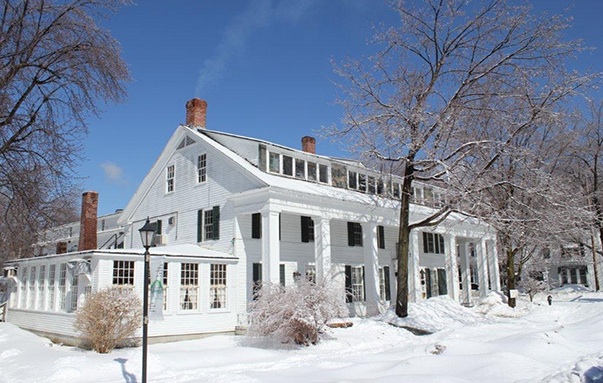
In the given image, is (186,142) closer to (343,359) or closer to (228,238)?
(228,238)

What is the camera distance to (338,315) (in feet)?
51.6

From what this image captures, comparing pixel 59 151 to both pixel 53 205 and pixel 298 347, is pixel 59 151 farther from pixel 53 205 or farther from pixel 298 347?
pixel 298 347

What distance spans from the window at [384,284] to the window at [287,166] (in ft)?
25.5

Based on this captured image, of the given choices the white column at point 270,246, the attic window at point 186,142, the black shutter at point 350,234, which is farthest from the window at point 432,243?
the attic window at point 186,142

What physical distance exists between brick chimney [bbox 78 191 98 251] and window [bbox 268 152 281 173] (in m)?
9.80

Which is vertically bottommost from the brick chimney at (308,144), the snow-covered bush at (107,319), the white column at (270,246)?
the snow-covered bush at (107,319)

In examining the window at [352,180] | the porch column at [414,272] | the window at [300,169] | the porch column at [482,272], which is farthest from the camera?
the porch column at [482,272]

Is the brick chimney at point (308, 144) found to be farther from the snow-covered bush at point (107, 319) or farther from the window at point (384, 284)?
the snow-covered bush at point (107, 319)

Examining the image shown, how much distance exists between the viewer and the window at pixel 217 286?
1869 cm

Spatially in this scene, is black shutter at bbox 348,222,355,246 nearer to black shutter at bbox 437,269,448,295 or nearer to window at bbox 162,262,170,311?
black shutter at bbox 437,269,448,295

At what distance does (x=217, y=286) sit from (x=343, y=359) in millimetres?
7271

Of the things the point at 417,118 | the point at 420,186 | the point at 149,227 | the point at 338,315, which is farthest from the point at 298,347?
the point at 420,186

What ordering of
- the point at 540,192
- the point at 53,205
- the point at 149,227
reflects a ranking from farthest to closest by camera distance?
the point at 540,192 → the point at 53,205 → the point at 149,227

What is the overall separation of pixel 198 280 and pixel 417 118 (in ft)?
32.7
